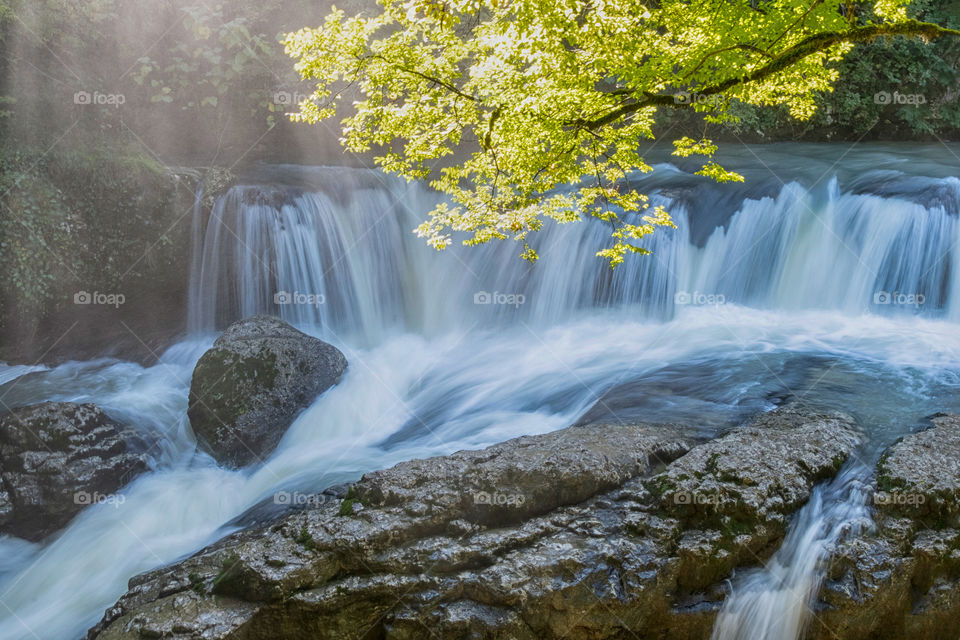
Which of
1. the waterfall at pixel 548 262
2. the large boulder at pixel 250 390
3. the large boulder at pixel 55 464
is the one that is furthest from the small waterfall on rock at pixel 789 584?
the large boulder at pixel 55 464

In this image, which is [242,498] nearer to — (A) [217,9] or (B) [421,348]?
(B) [421,348]

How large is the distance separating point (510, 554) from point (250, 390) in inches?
198

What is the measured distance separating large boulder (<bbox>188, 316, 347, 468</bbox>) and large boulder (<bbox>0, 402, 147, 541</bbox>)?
0.92 m

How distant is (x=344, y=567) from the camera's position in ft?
14.5

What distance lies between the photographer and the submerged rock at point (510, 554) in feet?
13.5

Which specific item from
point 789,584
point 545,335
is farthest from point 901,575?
point 545,335

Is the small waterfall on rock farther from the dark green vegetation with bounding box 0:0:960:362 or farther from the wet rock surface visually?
the dark green vegetation with bounding box 0:0:960:362

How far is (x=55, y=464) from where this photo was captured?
7.25 meters

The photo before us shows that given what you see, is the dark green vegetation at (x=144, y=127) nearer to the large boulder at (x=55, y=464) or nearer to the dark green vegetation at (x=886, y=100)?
the dark green vegetation at (x=886, y=100)

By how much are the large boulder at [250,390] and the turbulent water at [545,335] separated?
25 cm

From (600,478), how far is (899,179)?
28.2 feet

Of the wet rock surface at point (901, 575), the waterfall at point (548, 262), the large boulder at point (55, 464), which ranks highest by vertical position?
the waterfall at point (548, 262)

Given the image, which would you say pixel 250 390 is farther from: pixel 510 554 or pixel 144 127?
pixel 144 127

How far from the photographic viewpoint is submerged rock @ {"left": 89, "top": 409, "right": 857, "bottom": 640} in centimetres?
410
